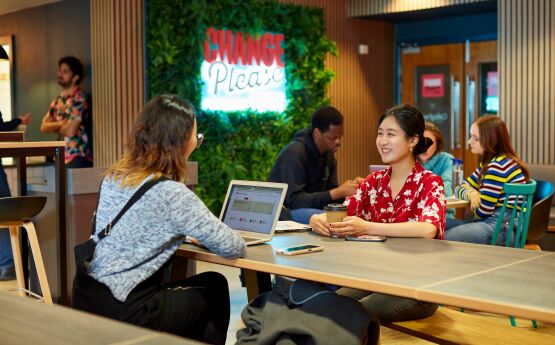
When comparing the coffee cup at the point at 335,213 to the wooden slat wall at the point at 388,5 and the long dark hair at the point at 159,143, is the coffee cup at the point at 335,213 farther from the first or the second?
the wooden slat wall at the point at 388,5

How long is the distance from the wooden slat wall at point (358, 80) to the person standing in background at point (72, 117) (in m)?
3.22

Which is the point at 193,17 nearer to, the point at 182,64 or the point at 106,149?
the point at 182,64

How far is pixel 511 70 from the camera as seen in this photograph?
8047 mm

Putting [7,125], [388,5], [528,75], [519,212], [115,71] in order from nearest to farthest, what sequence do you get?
[519,212] < [7,125] < [115,71] < [528,75] < [388,5]

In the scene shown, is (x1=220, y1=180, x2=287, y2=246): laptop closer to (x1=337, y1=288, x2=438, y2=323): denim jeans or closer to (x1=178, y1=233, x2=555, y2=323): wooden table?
(x1=178, y1=233, x2=555, y2=323): wooden table

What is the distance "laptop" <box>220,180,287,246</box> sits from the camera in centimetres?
326

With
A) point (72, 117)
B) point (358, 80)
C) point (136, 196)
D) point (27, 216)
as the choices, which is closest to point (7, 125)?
point (72, 117)

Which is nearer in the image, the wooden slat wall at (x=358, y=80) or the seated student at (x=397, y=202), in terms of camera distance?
the seated student at (x=397, y=202)

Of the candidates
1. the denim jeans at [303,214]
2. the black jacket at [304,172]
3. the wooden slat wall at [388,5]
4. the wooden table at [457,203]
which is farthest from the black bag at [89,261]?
the wooden slat wall at [388,5]

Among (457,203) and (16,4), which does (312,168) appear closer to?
(457,203)

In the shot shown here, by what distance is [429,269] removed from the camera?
2.59 metres

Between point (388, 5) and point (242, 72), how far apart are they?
2217 mm

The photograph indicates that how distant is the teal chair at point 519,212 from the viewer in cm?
473

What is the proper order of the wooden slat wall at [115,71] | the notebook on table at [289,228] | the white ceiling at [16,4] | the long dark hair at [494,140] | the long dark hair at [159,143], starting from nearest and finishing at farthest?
the long dark hair at [159,143], the notebook on table at [289,228], the long dark hair at [494,140], the wooden slat wall at [115,71], the white ceiling at [16,4]
